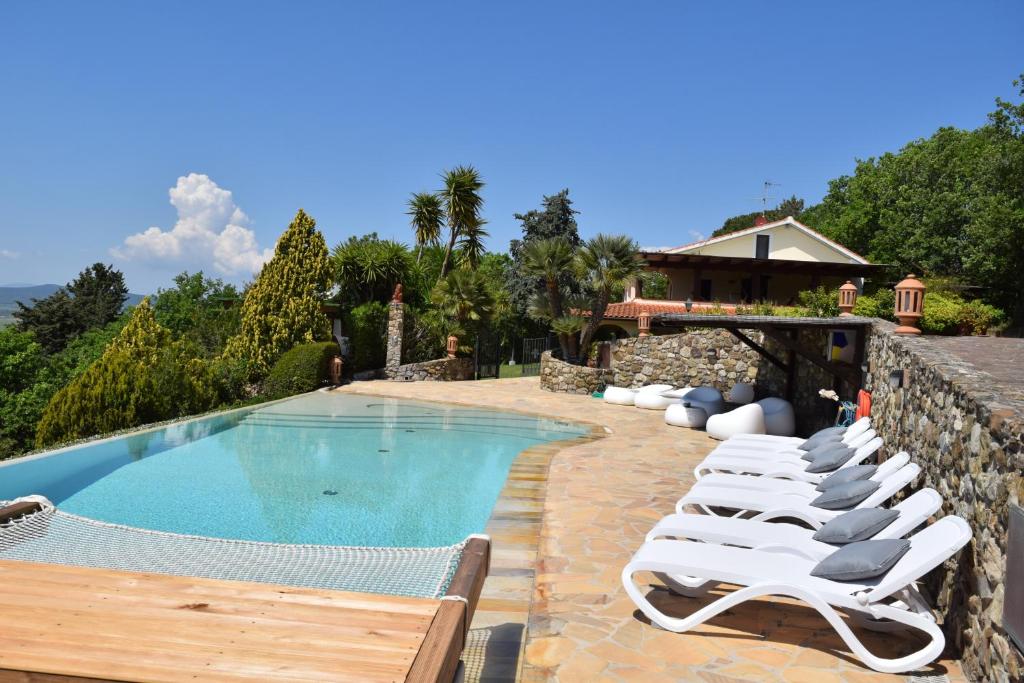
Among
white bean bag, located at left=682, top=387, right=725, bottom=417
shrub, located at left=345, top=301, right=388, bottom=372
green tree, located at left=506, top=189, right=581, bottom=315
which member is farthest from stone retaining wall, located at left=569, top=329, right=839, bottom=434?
green tree, located at left=506, top=189, right=581, bottom=315

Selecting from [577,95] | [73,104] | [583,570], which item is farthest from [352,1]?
[583,570]

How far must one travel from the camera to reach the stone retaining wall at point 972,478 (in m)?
3.21

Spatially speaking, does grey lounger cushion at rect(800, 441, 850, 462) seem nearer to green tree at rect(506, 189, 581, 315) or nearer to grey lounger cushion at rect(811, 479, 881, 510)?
grey lounger cushion at rect(811, 479, 881, 510)

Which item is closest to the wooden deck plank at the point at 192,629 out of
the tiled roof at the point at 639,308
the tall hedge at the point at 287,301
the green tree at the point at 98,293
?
the tall hedge at the point at 287,301

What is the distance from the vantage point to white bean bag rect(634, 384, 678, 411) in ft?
53.0

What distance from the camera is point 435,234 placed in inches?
1162

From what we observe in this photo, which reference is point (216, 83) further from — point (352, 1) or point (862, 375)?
point (862, 375)

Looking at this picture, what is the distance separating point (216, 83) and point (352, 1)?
5519mm

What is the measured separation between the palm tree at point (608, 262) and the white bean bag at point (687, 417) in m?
8.26

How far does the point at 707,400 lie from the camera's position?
1354 cm

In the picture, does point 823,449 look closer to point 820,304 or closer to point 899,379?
point 899,379

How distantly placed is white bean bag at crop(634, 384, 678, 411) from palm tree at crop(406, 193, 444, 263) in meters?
15.6

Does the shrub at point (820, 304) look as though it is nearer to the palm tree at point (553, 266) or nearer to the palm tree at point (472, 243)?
the palm tree at point (553, 266)

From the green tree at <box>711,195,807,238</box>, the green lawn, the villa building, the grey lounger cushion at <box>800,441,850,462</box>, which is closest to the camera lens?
the grey lounger cushion at <box>800,441,850,462</box>
